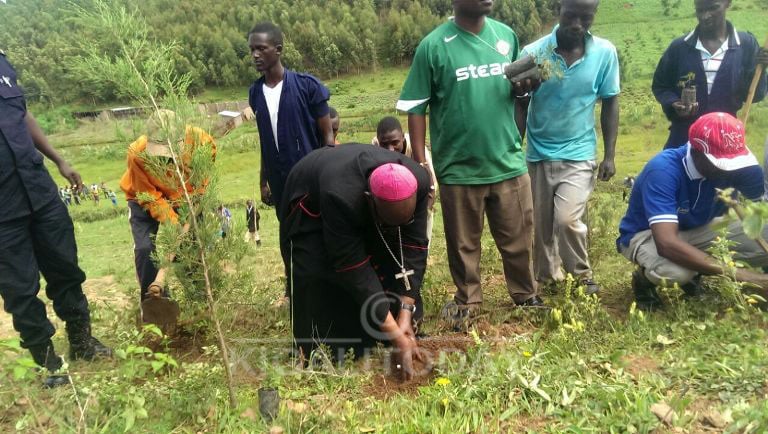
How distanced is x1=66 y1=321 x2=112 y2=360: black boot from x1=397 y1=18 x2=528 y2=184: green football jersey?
246 centimetres

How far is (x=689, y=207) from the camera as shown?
11.3 feet

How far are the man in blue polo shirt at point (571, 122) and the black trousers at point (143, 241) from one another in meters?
2.78

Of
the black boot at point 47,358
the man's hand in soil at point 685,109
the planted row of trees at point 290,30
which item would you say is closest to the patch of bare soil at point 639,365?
the man's hand in soil at point 685,109

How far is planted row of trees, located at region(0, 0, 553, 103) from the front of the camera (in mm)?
56781

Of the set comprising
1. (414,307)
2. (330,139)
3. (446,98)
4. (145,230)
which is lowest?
(414,307)

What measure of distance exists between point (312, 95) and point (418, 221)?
59.1 inches

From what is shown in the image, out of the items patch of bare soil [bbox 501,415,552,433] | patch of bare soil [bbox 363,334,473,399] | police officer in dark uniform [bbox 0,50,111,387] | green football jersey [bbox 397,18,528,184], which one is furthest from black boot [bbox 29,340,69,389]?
green football jersey [bbox 397,18,528,184]

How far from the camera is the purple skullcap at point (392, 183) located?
2.54 m

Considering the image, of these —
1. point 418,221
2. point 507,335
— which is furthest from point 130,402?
point 507,335

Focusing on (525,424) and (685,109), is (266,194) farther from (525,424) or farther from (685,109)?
(685,109)

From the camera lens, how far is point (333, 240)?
286 cm

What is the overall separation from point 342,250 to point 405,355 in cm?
66

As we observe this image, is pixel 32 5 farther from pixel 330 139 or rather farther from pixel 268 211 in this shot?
pixel 330 139

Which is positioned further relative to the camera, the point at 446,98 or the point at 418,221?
the point at 446,98
